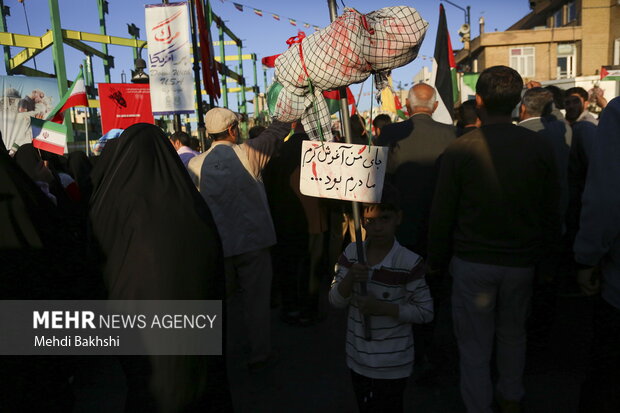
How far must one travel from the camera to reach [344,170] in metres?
2.26

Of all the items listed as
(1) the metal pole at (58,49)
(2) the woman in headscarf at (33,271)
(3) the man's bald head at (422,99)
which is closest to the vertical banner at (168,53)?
(1) the metal pole at (58,49)

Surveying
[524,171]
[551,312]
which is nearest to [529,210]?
[524,171]

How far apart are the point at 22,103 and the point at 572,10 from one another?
36015mm

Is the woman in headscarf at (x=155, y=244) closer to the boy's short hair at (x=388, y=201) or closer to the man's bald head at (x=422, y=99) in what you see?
the boy's short hair at (x=388, y=201)

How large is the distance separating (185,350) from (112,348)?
1.22 feet

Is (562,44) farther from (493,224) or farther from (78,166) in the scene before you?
(493,224)

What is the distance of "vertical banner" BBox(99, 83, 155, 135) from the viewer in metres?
8.87

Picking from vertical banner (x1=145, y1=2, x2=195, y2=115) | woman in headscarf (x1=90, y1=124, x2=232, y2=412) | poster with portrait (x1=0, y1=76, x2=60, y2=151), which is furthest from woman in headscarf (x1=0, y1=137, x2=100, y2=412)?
poster with portrait (x1=0, y1=76, x2=60, y2=151)

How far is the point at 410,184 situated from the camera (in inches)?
134

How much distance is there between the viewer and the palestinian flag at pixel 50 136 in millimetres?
5016

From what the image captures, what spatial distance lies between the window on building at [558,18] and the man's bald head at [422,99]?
1531 inches

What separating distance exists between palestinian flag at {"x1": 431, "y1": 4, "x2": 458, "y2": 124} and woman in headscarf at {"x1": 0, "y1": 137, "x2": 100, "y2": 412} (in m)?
3.89

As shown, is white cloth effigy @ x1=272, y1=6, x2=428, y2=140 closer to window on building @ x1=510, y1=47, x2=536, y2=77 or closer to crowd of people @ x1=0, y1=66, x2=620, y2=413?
crowd of people @ x1=0, y1=66, x2=620, y2=413

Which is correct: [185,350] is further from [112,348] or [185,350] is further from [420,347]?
[420,347]
